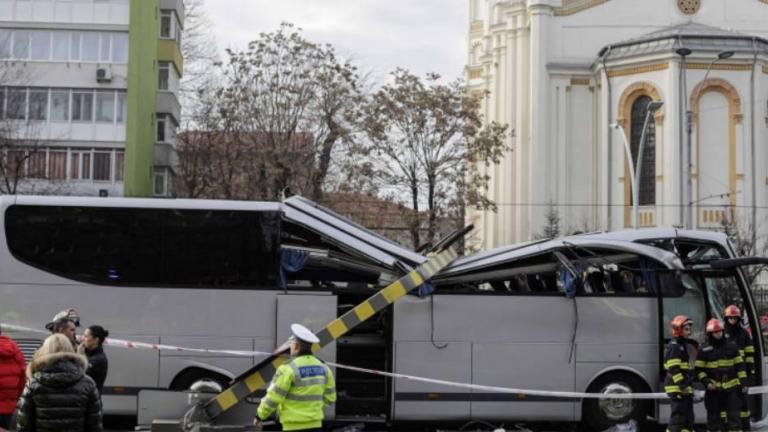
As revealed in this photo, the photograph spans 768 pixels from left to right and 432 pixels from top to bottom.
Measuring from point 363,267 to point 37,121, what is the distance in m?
26.6

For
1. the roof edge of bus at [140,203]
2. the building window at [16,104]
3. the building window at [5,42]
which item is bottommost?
the roof edge of bus at [140,203]

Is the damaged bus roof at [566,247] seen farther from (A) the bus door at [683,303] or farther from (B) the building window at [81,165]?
(B) the building window at [81,165]

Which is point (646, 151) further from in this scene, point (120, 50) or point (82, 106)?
point (82, 106)

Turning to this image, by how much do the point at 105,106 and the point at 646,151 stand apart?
2869cm

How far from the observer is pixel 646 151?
181ft

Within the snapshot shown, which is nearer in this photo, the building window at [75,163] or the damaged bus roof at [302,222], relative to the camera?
the damaged bus roof at [302,222]

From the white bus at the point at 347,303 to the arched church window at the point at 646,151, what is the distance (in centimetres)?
4080

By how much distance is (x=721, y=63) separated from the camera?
53969 mm

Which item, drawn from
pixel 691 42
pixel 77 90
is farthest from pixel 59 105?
pixel 691 42

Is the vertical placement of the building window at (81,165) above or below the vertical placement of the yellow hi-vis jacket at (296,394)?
above

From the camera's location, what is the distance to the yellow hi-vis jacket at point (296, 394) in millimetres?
8672

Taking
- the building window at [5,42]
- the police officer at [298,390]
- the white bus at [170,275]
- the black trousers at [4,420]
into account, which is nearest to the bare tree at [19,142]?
the building window at [5,42]

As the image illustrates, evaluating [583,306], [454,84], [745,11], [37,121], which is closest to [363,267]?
[583,306]

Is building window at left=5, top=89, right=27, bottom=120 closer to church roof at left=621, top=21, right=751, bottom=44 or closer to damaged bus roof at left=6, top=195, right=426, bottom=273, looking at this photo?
damaged bus roof at left=6, top=195, right=426, bottom=273
